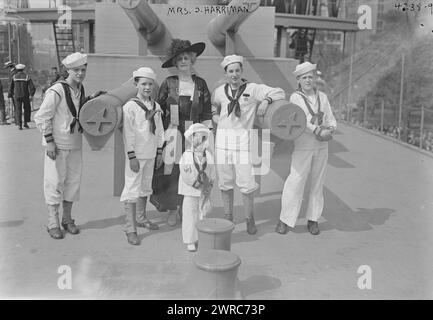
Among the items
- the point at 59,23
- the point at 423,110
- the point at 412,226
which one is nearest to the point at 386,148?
the point at 423,110

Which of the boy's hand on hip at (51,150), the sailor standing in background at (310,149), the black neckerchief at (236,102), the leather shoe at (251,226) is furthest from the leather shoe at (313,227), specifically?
the boy's hand on hip at (51,150)

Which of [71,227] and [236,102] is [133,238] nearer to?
[71,227]

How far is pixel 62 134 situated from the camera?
4.14 meters

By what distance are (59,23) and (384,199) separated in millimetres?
12911

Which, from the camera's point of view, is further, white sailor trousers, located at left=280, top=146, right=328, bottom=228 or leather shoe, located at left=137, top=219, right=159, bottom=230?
leather shoe, located at left=137, top=219, right=159, bottom=230

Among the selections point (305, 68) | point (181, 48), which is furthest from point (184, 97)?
point (305, 68)

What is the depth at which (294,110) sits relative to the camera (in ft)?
12.7

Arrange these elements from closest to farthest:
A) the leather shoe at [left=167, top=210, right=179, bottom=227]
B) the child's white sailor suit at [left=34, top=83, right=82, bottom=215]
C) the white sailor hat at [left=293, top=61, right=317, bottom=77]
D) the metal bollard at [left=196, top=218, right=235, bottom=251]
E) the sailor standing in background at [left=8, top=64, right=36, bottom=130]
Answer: the metal bollard at [left=196, top=218, right=235, bottom=251] → the child's white sailor suit at [left=34, top=83, right=82, bottom=215] → the white sailor hat at [left=293, top=61, right=317, bottom=77] → the leather shoe at [left=167, top=210, right=179, bottom=227] → the sailor standing in background at [left=8, top=64, right=36, bottom=130]

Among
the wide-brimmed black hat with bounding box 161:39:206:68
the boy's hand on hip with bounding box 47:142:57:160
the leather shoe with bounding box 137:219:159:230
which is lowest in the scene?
the leather shoe with bounding box 137:219:159:230

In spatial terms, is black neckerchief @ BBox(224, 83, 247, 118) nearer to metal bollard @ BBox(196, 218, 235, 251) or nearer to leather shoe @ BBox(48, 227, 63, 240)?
metal bollard @ BBox(196, 218, 235, 251)

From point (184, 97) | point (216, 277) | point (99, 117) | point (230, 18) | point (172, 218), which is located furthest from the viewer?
point (230, 18)

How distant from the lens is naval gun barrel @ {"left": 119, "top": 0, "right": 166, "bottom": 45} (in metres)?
4.48

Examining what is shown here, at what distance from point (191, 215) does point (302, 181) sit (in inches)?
44.5

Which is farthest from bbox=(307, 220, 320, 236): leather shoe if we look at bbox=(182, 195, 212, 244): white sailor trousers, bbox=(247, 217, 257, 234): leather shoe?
bbox=(182, 195, 212, 244): white sailor trousers
